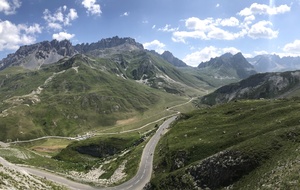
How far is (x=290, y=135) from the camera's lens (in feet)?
212

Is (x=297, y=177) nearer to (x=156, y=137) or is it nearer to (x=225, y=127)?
(x=225, y=127)

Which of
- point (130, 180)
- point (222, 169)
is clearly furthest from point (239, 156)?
point (130, 180)

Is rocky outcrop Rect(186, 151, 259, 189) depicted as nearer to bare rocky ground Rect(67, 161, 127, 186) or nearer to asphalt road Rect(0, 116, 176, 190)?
asphalt road Rect(0, 116, 176, 190)

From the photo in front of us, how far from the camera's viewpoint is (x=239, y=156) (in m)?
64.1

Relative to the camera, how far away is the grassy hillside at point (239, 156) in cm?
5448

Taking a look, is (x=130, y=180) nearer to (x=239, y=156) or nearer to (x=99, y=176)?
(x=99, y=176)

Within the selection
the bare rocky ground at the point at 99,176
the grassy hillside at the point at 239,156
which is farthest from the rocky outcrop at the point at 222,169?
the bare rocky ground at the point at 99,176

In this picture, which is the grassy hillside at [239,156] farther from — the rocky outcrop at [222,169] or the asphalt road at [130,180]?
the asphalt road at [130,180]

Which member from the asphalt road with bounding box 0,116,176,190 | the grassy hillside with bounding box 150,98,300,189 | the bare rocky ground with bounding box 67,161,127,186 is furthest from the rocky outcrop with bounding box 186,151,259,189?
the bare rocky ground with bounding box 67,161,127,186

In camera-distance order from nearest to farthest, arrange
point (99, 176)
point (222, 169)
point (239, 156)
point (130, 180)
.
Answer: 1. point (239, 156)
2. point (222, 169)
3. point (130, 180)
4. point (99, 176)

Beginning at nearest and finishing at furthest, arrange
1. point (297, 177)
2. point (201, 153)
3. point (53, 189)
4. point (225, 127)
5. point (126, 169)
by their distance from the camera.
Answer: point (297, 177) → point (53, 189) → point (201, 153) → point (225, 127) → point (126, 169)

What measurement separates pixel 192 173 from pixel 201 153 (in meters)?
12.2

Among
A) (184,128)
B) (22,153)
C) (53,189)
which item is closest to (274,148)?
(53,189)

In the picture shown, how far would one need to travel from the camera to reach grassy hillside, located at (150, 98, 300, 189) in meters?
54.5
